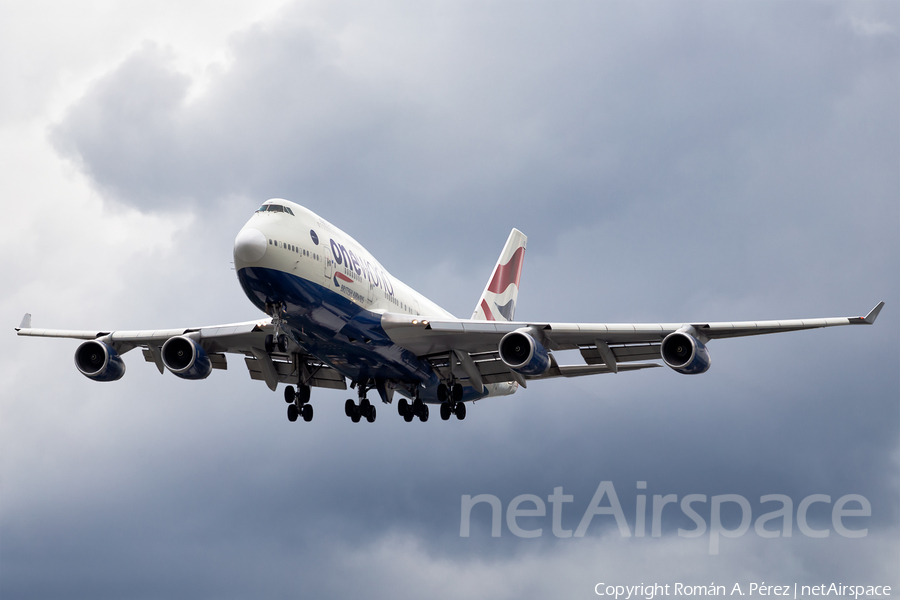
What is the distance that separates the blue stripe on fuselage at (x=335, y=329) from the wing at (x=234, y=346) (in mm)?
2599

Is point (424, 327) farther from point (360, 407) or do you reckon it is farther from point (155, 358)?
point (155, 358)

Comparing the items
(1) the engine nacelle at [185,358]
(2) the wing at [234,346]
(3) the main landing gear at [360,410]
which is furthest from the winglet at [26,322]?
(3) the main landing gear at [360,410]

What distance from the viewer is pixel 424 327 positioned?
127ft

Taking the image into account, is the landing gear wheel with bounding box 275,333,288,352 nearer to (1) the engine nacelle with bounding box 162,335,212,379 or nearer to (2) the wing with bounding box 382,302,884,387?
(2) the wing with bounding box 382,302,884,387

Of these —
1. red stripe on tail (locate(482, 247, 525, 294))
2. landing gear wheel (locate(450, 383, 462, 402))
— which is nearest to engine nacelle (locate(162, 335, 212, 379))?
landing gear wheel (locate(450, 383, 462, 402))

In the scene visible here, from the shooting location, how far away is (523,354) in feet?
123

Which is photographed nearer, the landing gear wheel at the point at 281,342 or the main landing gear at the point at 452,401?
the landing gear wheel at the point at 281,342

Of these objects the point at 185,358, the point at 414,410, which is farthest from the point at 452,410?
the point at 185,358

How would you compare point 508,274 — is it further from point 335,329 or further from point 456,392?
point 335,329

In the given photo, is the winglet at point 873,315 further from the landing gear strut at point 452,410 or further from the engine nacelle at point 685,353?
the landing gear strut at point 452,410

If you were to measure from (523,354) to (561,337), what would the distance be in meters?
2.21

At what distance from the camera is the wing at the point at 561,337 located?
3681 cm

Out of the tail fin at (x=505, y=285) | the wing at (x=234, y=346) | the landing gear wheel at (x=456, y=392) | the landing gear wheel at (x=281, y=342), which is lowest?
the landing gear wheel at (x=281, y=342)

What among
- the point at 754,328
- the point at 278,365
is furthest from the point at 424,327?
the point at 754,328
